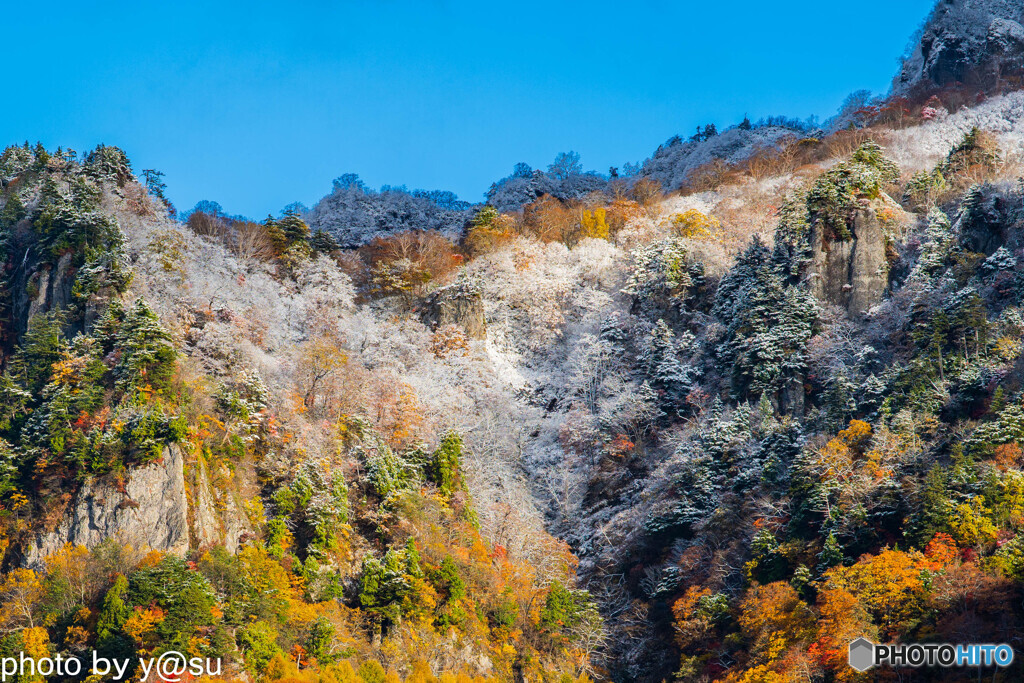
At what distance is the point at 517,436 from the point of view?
2156 inches

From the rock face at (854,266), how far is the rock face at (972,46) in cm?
4113

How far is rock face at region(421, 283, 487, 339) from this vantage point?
6041 centimetres

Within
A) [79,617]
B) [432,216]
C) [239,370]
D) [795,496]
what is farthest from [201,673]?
[432,216]

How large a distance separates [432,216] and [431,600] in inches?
1943

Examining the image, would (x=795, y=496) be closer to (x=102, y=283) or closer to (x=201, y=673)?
(x=201, y=673)

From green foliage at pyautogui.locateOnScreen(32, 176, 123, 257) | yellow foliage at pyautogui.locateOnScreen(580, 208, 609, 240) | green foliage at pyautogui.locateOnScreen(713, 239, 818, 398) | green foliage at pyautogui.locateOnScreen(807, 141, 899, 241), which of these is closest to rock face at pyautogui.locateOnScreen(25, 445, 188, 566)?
green foliage at pyautogui.locateOnScreen(32, 176, 123, 257)

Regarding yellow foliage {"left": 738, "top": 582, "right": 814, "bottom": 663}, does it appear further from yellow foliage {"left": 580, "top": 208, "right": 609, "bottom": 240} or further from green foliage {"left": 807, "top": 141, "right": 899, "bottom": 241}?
yellow foliage {"left": 580, "top": 208, "right": 609, "bottom": 240}

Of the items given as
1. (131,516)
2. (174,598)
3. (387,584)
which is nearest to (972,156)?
(387,584)

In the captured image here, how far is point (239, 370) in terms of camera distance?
141 feet

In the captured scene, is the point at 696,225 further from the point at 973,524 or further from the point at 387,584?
the point at 387,584

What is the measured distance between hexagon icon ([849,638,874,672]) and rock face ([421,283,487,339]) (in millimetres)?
32833

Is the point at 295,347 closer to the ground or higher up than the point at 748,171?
closer to the ground

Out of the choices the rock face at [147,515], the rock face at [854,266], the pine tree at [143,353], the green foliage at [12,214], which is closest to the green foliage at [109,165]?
the green foliage at [12,214]

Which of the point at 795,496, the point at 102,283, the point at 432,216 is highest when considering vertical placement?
the point at 432,216
